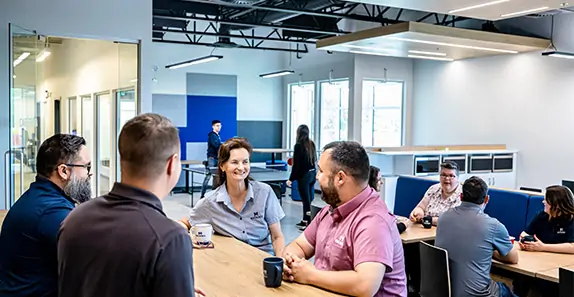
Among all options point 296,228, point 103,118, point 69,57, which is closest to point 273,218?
point 296,228

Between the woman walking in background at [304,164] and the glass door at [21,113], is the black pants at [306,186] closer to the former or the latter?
the woman walking in background at [304,164]

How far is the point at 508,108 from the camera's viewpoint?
32.7ft

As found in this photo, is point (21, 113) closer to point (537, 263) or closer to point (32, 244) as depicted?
point (32, 244)

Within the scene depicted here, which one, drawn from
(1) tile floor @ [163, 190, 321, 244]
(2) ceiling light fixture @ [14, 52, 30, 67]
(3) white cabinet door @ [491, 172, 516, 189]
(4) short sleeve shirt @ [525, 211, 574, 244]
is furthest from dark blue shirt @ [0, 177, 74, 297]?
(3) white cabinet door @ [491, 172, 516, 189]

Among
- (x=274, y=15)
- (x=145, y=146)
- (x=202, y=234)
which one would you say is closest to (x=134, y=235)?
(x=145, y=146)

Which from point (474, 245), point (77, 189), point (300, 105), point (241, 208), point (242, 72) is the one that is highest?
point (242, 72)

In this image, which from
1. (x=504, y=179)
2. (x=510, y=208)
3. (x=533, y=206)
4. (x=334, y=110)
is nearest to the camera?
(x=533, y=206)

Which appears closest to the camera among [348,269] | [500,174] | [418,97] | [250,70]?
[348,269]

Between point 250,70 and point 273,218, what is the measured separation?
36.1 feet

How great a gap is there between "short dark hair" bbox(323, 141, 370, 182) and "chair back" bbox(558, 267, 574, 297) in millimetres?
1456

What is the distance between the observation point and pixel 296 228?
8.11 metres

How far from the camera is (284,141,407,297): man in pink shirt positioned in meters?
2.02

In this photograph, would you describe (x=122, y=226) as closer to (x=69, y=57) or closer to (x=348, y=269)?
(x=348, y=269)

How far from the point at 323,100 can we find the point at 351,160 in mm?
11108
